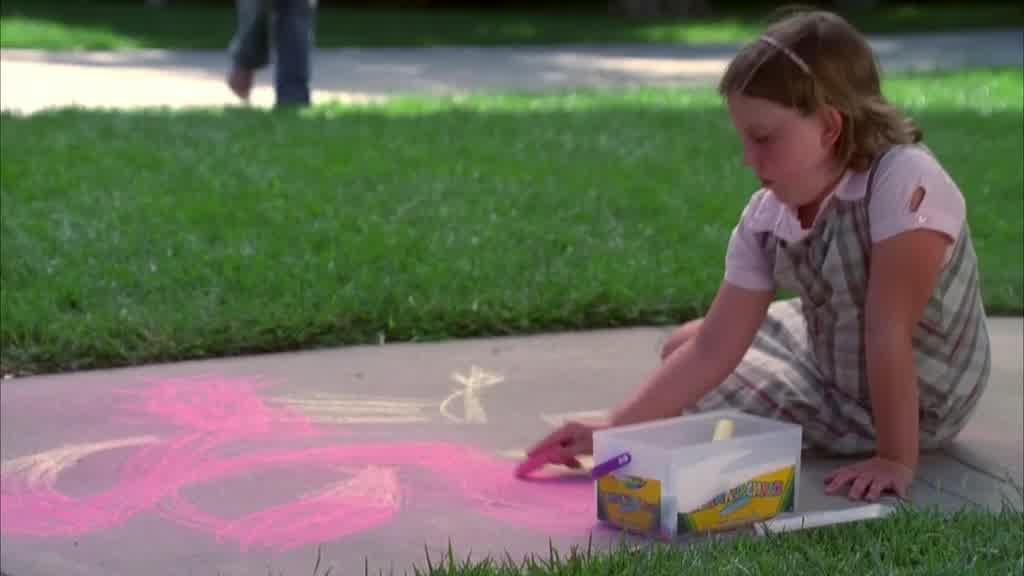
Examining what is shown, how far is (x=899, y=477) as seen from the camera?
3.41m

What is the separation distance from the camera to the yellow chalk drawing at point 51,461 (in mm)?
3639

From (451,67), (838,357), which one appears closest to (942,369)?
(838,357)

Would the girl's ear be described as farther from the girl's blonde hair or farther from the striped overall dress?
the striped overall dress

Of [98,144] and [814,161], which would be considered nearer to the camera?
[814,161]

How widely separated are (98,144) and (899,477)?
4.28 m

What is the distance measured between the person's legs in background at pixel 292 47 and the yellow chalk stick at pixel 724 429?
5.31 meters

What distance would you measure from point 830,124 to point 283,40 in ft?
17.4

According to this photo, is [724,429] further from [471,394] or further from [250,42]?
[250,42]

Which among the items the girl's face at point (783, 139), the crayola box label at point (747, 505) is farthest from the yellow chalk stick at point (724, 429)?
the girl's face at point (783, 139)

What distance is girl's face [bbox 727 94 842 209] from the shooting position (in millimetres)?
3389

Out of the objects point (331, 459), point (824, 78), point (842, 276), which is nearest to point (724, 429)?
point (842, 276)

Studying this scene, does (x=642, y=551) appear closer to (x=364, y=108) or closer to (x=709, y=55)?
(x=364, y=108)

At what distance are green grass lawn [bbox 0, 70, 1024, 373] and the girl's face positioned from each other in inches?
64.2

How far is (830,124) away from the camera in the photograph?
11.3 ft
